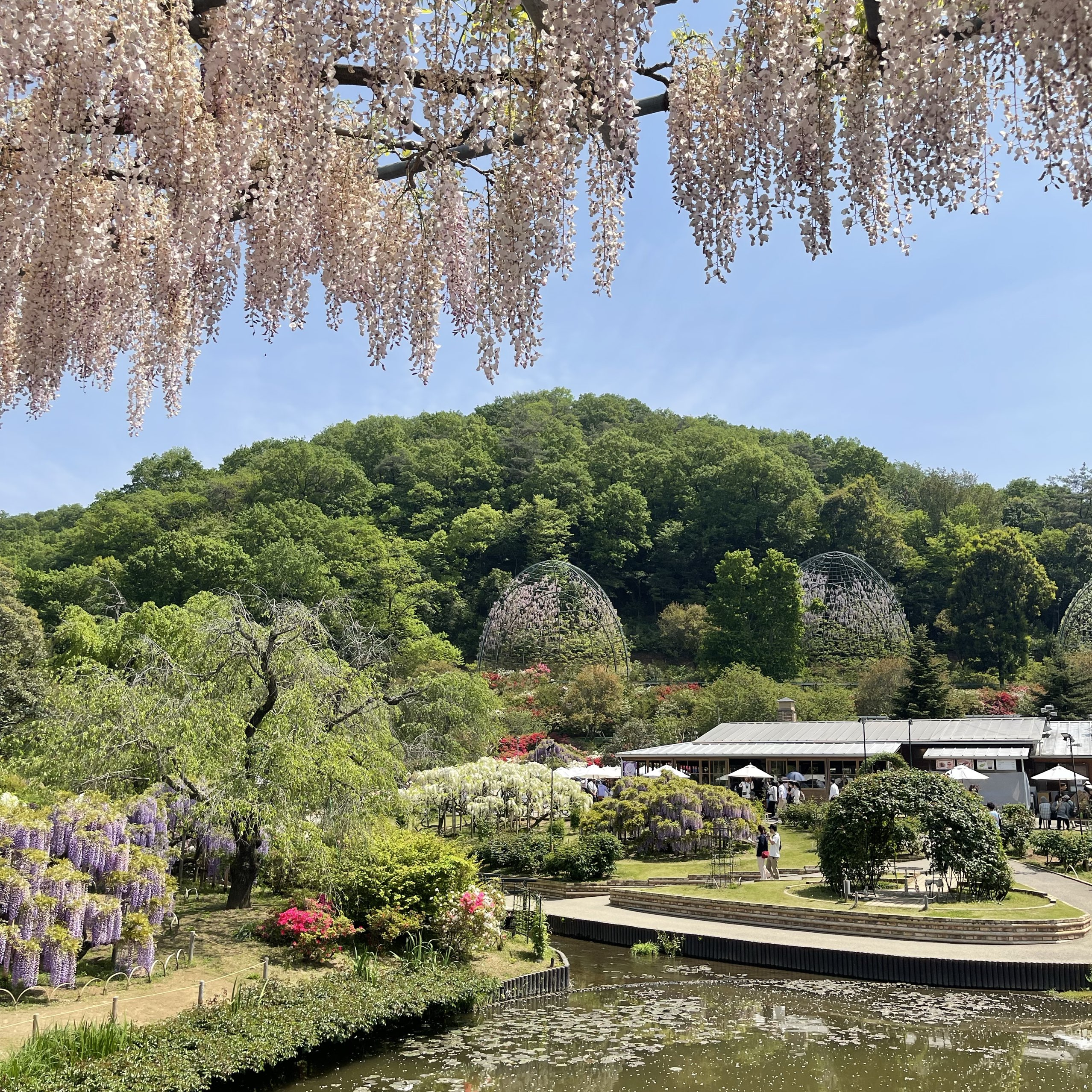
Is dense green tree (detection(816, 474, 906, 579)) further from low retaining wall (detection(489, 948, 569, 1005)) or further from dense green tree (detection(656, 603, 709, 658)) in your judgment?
low retaining wall (detection(489, 948, 569, 1005))

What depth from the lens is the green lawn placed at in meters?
19.4

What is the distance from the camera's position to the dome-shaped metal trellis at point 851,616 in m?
47.0

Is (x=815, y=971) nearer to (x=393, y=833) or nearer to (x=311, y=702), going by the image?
(x=393, y=833)

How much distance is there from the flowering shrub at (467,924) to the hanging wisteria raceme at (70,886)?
3.27m

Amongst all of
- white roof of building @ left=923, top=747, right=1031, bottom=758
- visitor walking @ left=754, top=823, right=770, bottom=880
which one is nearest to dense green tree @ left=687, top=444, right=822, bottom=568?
white roof of building @ left=923, top=747, right=1031, bottom=758

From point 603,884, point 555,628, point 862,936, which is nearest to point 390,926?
point 862,936

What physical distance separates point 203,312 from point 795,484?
66.4 meters

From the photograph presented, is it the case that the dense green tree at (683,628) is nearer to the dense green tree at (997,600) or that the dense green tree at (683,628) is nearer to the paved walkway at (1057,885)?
the dense green tree at (997,600)

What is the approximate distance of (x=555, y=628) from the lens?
136ft

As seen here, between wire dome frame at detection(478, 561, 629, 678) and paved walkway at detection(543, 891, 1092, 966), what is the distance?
23.3 meters

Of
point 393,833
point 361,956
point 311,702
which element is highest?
point 311,702

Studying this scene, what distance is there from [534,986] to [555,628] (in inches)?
1177

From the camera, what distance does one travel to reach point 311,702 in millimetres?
12562

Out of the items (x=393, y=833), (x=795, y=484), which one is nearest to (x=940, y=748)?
(x=393, y=833)
